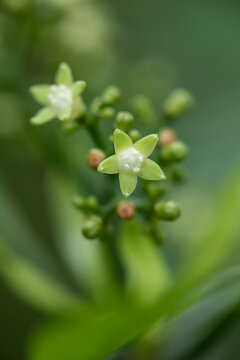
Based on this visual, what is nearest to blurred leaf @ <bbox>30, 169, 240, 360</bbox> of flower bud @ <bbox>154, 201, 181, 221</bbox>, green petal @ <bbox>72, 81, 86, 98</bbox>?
flower bud @ <bbox>154, 201, 181, 221</bbox>

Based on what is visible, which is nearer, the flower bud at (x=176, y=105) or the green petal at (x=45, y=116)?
the green petal at (x=45, y=116)

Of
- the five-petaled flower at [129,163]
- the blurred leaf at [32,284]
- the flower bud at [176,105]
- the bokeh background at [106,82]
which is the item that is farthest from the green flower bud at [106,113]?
the blurred leaf at [32,284]

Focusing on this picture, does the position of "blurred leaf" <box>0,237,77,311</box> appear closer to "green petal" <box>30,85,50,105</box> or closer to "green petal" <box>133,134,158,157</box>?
"green petal" <box>30,85,50,105</box>

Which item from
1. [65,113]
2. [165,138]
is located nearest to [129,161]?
[65,113]

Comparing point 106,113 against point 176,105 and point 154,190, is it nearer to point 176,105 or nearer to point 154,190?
point 154,190

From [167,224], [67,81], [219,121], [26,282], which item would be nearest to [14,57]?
[67,81]

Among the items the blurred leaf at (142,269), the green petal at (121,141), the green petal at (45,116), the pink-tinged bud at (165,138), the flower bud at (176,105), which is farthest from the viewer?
the blurred leaf at (142,269)

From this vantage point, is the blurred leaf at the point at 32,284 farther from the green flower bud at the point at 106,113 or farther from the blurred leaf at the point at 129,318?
the green flower bud at the point at 106,113
